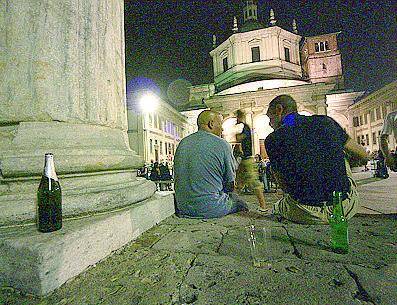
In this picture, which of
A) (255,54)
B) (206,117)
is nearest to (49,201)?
(206,117)

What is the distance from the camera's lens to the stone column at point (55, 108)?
2004mm

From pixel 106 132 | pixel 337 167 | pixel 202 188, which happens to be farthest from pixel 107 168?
pixel 337 167

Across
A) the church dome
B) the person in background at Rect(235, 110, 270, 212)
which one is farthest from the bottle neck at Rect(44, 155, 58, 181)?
the church dome

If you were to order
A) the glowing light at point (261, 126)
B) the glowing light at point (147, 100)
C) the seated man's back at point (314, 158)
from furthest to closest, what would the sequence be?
the glowing light at point (261, 126)
the glowing light at point (147, 100)
the seated man's back at point (314, 158)

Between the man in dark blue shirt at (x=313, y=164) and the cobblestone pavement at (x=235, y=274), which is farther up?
the man in dark blue shirt at (x=313, y=164)

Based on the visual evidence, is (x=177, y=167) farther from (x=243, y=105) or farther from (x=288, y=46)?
(x=288, y=46)

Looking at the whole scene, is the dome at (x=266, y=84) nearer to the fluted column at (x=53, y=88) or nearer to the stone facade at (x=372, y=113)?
the stone facade at (x=372, y=113)

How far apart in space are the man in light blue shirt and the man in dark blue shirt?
2.14 feet

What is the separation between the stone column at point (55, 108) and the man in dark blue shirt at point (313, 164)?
1.64 meters

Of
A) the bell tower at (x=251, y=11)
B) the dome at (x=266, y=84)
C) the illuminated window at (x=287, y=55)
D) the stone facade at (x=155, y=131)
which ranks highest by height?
the bell tower at (x=251, y=11)

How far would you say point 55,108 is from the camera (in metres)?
2.19

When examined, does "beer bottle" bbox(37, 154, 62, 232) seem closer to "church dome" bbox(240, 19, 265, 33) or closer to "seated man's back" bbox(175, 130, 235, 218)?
"seated man's back" bbox(175, 130, 235, 218)

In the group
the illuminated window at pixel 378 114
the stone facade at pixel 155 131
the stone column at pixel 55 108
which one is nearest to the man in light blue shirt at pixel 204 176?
the stone column at pixel 55 108

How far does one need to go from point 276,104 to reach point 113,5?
7.12 feet
